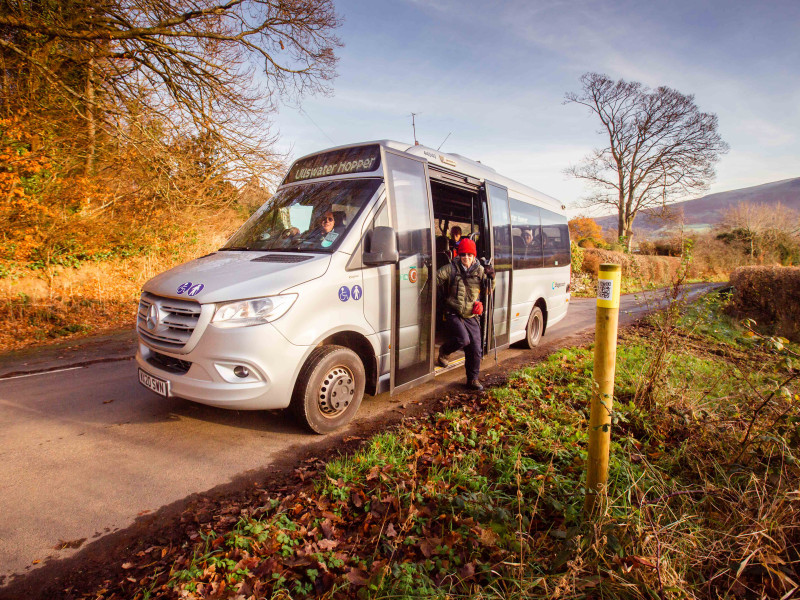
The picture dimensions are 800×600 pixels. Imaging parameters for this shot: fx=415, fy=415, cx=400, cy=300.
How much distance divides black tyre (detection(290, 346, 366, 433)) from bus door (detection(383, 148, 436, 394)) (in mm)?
515

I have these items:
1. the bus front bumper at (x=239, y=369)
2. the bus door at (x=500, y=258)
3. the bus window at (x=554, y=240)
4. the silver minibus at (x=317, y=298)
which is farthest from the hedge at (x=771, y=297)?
the bus front bumper at (x=239, y=369)

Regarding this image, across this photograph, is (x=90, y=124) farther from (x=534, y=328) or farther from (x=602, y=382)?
(x=602, y=382)

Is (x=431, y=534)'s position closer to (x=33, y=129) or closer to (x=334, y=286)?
(x=334, y=286)

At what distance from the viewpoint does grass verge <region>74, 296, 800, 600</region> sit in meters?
2.00

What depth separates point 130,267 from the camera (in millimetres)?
12672

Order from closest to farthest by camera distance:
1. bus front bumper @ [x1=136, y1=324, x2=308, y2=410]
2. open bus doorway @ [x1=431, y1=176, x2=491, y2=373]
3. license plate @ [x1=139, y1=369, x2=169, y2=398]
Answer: bus front bumper @ [x1=136, y1=324, x2=308, y2=410] < license plate @ [x1=139, y1=369, x2=169, y2=398] < open bus doorway @ [x1=431, y1=176, x2=491, y2=373]

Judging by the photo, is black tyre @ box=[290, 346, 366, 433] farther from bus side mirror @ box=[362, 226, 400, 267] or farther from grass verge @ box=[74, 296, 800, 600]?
bus side mirror @ box=[362, 226, 400, 267]

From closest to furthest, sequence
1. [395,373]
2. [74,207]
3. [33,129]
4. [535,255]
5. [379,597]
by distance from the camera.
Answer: [379,597]
[395,373]
[535,255]
[33,129]
[74,207]

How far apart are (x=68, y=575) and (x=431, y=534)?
2.00 metres

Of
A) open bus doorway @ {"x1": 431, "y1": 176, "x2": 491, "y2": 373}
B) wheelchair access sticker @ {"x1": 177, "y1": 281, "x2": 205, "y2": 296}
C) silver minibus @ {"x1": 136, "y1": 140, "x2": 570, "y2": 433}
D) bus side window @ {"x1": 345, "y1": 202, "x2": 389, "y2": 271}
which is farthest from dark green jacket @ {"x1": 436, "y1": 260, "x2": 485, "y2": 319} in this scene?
wheelchair access sticker @ {"x1": 177, "y1": 281, "x2": 205, "y2": 296}

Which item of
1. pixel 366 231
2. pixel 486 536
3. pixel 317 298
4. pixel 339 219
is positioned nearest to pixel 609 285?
pixel 486 536

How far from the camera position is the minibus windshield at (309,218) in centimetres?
412

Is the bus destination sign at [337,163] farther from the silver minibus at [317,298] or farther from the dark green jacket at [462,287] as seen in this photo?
the dark green jacket at [462,287]

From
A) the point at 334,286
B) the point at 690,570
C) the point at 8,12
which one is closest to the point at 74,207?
the point at 8,12
